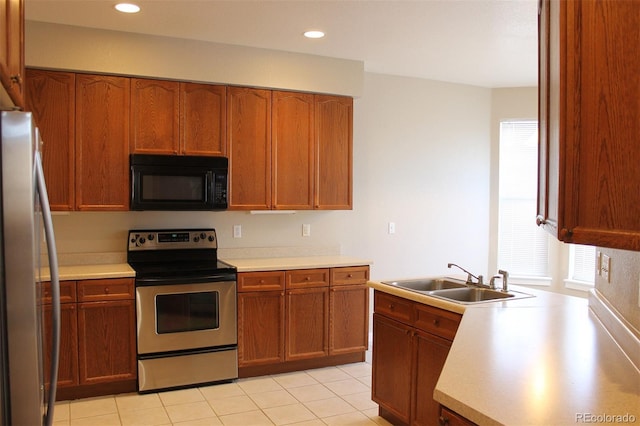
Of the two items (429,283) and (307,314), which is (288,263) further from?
(429,283)

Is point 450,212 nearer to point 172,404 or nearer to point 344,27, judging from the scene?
point 344,27

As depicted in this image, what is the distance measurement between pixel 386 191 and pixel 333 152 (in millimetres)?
864

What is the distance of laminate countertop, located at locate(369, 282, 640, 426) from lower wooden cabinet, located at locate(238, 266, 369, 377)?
6.42 feet

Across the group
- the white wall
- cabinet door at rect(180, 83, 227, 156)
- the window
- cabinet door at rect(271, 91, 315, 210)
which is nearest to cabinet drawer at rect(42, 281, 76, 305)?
the white wall

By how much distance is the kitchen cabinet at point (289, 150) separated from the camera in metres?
4.28

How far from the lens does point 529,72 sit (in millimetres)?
5031

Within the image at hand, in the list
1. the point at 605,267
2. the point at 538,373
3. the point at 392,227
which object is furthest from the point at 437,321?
the point at 392,227

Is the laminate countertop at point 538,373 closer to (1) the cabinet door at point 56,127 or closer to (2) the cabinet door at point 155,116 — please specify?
(2) the cabinet door at point 155,116

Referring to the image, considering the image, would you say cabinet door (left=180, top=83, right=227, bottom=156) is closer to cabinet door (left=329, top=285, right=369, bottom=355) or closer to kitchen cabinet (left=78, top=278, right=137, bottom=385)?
kitchen cabinet (left=78, top=278, right=137, bottom=385)

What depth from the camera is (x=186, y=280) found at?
3818 millimetres

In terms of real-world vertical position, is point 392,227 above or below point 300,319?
above

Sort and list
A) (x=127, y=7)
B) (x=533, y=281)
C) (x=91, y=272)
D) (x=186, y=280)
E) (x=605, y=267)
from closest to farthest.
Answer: (x=605, y=267), (x=127, y=7), (x=91, y=272), (x=186, y=280), (x=533, y=281)

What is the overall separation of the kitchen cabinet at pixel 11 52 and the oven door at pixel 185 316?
2208mm

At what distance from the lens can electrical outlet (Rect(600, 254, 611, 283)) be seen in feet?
Answer: 7.43
